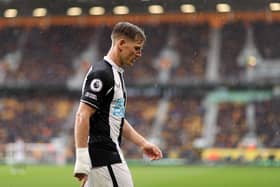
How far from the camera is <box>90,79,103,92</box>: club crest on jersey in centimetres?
381

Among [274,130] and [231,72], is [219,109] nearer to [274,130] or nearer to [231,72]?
[231,72]

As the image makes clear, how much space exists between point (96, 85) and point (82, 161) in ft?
1.43

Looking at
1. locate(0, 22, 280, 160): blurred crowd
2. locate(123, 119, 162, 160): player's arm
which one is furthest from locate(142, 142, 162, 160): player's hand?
locate(0, 22, 280, 160): blurred crowd

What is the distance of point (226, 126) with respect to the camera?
28031mm

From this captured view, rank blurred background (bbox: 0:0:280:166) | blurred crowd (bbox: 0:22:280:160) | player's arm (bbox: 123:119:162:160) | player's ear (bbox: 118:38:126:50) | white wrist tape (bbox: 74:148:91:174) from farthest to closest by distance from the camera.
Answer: blurred crowd (bbox: 0:22:280:160), blurred background (bbox: 0:0:280:166), player's arm (bbox: 123:119:162:160), player's ear (bbox: 118:38:126:50), white wrist tape (bbox: 74:148:91:174)

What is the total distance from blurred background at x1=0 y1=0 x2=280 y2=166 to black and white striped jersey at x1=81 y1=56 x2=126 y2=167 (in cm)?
2112

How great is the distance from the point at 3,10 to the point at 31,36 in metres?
18.1

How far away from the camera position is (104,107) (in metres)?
3.89

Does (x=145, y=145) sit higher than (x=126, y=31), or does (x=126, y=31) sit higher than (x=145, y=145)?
(x=126, y=31)

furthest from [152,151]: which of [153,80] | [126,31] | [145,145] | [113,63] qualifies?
[153,80]

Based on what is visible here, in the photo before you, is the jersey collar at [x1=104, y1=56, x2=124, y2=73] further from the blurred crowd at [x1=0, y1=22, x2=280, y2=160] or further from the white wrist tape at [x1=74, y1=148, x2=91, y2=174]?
the blurred crowd at [x1=0, y1=22, x2=280, y2=160]

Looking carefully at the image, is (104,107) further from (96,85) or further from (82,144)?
(82,144)

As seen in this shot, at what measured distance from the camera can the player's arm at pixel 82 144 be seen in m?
3.73

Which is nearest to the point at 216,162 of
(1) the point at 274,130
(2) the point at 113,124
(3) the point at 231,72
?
(1) the point at 274,130
